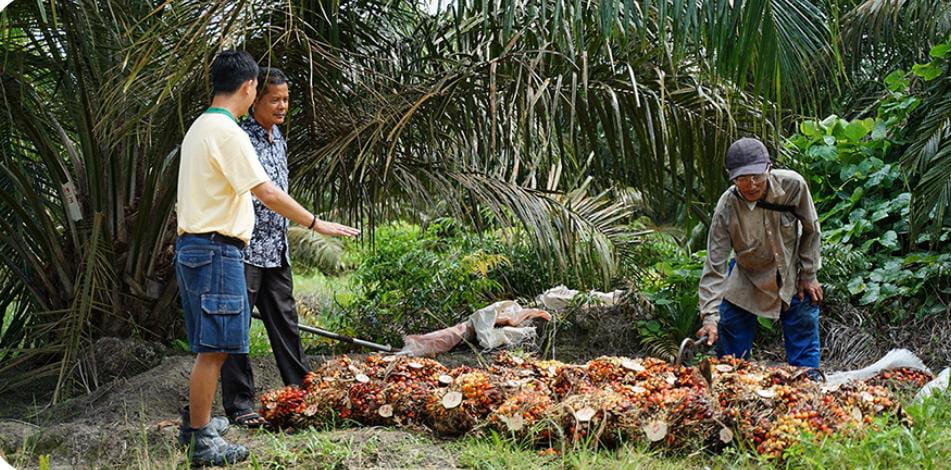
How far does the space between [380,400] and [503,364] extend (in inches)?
26.6

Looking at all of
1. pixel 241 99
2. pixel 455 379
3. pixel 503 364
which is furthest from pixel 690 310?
pixel 241 99

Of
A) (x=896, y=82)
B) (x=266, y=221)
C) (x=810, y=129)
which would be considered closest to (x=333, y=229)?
(x=266, y=221)

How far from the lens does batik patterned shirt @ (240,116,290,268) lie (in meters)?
4.55

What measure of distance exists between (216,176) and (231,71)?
41 cm

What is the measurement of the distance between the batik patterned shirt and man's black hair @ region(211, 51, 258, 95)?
0.74 metres

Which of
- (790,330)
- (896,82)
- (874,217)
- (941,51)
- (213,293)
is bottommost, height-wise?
(790,330)

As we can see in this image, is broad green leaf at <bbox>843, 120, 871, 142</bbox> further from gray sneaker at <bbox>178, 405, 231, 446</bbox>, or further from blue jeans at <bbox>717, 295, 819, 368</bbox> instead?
gray sneaker at <bbox>178, 405, 231, 446</bbox>

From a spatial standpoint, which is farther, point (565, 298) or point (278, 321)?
point (565, 298)

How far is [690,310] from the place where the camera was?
648cm

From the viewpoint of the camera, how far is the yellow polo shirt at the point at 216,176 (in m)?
3.65

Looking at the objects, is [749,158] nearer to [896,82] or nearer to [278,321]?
[278,321]

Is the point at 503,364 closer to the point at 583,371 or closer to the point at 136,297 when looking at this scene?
the point at 583,371

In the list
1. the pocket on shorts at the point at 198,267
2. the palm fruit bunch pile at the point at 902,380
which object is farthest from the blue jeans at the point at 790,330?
the pocket on shorts at the point at 198,267

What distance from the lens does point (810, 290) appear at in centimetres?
487
